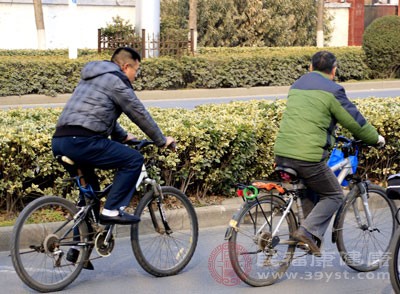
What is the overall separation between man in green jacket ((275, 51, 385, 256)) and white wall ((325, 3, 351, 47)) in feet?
111

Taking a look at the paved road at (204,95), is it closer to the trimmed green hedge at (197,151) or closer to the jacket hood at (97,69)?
the trimmed green hedge at (197,151)

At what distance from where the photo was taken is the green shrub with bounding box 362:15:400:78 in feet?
85.0

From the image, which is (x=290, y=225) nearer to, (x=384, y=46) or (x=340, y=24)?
(x=384, y=46)

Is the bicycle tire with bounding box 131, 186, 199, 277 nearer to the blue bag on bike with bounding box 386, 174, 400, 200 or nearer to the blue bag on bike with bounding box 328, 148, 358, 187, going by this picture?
the blue bag on bike with bounding box 328, 148, 358, 187

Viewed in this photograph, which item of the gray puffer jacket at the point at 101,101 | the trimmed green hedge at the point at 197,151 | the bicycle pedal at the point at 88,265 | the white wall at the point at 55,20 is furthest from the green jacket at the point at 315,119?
the white wall at the point at 55,20

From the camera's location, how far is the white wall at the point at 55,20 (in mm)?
29359

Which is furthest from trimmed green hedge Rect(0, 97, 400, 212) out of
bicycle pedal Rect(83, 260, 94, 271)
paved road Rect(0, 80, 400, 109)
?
paved road Rect(0, 80, 400, 109)

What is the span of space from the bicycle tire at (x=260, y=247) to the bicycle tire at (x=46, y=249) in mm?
1134

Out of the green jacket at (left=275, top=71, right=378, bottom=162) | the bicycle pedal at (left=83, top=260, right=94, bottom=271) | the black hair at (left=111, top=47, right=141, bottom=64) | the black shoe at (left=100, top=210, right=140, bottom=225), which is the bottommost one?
the bicycle pedal at (left=83, top=260, right=94, bottom=271)

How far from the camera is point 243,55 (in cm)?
2386

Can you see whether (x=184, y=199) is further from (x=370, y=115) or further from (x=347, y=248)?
(x=370, y=115)

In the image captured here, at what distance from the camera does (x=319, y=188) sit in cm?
577

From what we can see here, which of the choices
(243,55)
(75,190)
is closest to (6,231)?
(75,190)

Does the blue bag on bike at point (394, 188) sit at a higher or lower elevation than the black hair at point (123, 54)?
lower
